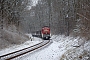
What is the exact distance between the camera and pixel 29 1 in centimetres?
4269

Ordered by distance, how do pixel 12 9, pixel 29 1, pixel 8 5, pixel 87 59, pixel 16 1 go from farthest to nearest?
1. pixel 29 1
2. pixel 16 1
3. pixel 12 9
4. pixel 8 5
5. pixel 87 59

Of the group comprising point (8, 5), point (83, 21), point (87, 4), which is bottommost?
point (83, 21)

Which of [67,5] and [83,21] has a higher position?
[67,5]

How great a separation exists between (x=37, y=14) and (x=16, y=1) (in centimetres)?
4605

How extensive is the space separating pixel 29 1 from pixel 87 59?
35857 millimetres

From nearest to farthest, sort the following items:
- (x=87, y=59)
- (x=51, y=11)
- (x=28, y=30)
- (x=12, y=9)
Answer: (x=87, y=59) → (x=12, y=9) → (x=51, y=11) → (x=28, y=30)

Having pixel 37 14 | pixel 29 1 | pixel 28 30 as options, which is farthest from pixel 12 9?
pixel 28 30

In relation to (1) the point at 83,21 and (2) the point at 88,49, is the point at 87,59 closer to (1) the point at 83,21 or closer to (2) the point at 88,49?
(2) the point at 88,49

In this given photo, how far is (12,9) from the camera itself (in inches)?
1334

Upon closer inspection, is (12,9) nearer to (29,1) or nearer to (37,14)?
(29,1)

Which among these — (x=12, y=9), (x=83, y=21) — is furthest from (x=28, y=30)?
(x=83, y=21)

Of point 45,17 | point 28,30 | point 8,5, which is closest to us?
point 8,5

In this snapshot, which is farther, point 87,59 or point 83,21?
point 83,21

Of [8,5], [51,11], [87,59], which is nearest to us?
[87,59]
